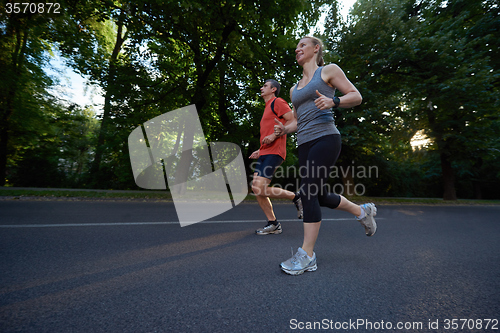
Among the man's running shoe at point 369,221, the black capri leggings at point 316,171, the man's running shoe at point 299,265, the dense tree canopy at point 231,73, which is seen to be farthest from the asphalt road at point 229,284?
the dense tree canopy at point 231,73

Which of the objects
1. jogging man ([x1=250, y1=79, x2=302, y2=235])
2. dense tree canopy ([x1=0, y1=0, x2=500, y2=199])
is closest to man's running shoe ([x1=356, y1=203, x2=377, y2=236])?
jogging man ([x1=250, y1=79, x2=302, y2=235])

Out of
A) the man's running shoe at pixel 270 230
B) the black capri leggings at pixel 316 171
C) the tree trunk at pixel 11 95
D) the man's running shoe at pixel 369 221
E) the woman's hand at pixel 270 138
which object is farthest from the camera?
the tree trunk at pixel 11 95

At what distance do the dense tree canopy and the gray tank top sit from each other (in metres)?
6.66

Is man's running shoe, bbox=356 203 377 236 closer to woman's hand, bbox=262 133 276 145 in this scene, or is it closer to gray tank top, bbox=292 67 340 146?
gray tank top, bbox=292 67 340 146

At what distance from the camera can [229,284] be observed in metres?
1.95

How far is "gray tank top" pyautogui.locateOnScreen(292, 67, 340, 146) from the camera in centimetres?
243

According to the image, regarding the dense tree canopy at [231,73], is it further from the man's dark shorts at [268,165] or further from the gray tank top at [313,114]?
the gray tank top at [313,114]

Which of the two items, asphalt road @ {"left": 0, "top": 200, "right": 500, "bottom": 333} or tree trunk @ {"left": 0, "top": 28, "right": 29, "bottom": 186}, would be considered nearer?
asphalt road @ {"left": 0, "top": 200, "right": 500, "bottom": 333}

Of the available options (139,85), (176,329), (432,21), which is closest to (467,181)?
(432,21)

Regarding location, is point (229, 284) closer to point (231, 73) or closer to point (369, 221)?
point (369, 221)

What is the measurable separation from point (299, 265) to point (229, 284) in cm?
67

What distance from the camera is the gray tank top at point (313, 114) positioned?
243cm

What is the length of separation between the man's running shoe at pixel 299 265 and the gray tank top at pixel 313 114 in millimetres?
1100

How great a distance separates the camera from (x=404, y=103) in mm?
11672
